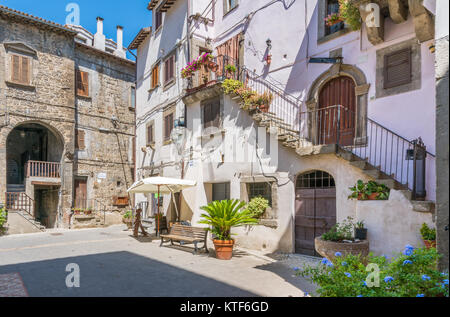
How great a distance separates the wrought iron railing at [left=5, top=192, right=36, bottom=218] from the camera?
17.2 metres

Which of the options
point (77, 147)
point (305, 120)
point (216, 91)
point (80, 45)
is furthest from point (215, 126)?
point (80, 45)

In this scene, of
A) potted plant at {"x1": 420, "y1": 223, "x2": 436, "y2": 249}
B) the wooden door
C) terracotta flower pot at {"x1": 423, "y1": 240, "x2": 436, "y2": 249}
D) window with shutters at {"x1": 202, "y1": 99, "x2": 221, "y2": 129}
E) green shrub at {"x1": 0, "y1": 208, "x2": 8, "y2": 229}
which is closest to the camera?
terracotta flower pot at {"x1": 423, "y1": 240, "x2": 436, "y2": 249}

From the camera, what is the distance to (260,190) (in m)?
10.4

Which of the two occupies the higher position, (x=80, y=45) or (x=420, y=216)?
(x=80, y=45)

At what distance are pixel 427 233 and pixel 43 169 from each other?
1928cm

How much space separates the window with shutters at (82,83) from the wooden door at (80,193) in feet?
17.2

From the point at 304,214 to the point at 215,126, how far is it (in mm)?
4779

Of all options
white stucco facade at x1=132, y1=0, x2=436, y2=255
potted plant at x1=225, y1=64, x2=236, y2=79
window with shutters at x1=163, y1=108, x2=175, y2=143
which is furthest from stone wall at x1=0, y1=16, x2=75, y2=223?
potted plant at x1=225, y1=64, x2=236, y2=79

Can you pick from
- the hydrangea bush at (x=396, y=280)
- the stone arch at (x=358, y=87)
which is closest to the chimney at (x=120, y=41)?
the stone arch at (x=358, y=87)

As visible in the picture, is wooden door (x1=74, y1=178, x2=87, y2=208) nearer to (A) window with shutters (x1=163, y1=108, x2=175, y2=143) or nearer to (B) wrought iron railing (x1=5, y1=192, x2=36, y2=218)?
(B) wrought iron railing (x1=5, y1=192, x2=36, y2=218)

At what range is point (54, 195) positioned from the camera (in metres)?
19.7

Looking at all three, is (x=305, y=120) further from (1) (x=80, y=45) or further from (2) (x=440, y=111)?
(1) (x=80, y=45)

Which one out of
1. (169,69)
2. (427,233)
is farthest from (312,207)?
(169,69)

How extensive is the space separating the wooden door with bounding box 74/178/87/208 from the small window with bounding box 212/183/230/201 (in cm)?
1117
